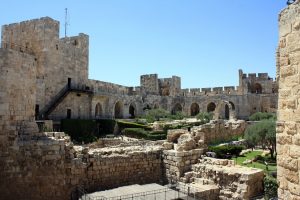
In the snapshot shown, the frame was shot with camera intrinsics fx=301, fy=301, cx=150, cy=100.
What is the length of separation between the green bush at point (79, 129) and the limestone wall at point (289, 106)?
22.5 m

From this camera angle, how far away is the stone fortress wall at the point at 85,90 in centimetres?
2694

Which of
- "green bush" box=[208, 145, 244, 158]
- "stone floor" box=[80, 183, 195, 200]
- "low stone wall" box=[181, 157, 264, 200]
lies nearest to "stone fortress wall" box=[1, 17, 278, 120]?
"green bush" box=[208, 145, 244, 158]

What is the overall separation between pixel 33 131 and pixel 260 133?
14.7 m

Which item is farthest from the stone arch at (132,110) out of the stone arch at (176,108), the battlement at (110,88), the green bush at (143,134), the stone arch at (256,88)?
the stone arch at (256,88)

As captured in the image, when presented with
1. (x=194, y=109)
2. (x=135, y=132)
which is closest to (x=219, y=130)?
(x=135, y=132)

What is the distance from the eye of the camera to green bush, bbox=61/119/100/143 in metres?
26.0

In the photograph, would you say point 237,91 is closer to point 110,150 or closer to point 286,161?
point 110,150

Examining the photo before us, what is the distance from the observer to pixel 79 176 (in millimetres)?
11359

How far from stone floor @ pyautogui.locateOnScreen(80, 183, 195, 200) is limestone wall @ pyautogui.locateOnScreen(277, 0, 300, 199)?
6.73 meters

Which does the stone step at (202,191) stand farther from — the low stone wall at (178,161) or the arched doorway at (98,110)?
the arched doorway at (98,110)

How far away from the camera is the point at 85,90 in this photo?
100ft

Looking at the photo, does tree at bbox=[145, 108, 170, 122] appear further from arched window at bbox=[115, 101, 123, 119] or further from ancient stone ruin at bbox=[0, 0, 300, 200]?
ancient stone ruin at bbox=[0, 0, 300, 200]

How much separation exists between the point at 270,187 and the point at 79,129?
1935 cm

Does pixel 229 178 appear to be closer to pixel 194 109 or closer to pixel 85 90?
pixel 85 90
